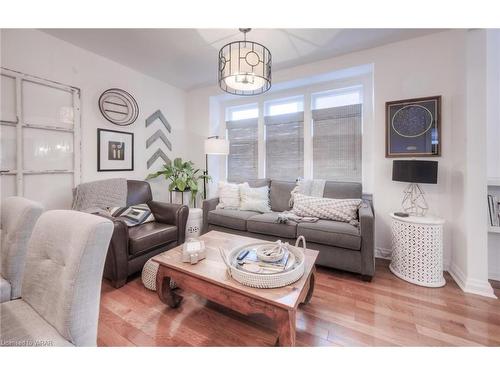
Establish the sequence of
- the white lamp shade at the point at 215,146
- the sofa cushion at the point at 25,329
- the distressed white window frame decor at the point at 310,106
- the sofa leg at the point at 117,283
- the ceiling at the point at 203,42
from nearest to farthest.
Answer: the sofa cushion at the point at 25,329
the sofa leg at the point at 117,283
the ceiling at the point at 203,42
the distressed white window frame decor at the point at 310,106
the white lamp shade at the point at 215,146

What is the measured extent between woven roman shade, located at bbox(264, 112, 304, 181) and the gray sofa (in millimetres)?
371

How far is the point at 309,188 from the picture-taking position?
267cm

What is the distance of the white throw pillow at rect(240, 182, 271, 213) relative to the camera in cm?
274

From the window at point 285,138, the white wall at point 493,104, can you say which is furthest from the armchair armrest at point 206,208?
the white wall at point 493,104

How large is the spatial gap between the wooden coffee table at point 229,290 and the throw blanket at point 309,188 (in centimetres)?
123

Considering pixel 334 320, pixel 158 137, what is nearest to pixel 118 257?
pixel 334 320

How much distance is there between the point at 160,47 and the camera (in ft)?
7.72

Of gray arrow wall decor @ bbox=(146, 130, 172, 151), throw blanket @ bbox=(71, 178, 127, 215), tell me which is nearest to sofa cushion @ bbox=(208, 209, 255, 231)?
throw blanket @ bbox=(71, 178, 127, 215)

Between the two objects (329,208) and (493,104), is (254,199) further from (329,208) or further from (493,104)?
(493,104)

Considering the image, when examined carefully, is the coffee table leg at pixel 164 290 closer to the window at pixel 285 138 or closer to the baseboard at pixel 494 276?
the window at pixel 285 138

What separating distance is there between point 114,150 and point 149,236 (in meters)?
1.45

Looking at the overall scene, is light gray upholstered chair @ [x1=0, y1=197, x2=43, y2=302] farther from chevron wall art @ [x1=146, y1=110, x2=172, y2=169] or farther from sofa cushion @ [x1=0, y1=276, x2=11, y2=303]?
chevron wall art @ [x1=146, y1=110, x2=172, y2=169]

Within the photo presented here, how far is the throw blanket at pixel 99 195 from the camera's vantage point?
2.12 metres

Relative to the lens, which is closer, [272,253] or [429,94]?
[272,253]
